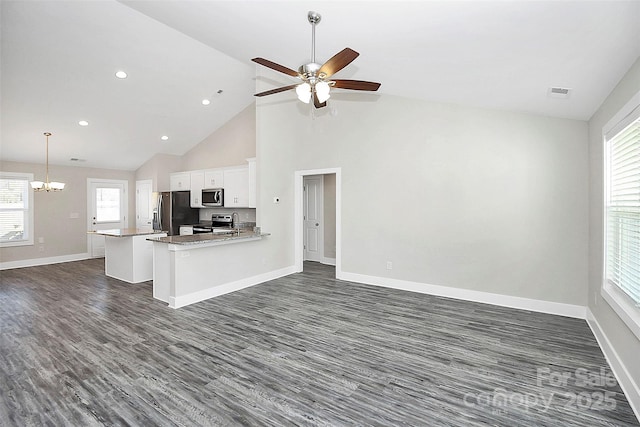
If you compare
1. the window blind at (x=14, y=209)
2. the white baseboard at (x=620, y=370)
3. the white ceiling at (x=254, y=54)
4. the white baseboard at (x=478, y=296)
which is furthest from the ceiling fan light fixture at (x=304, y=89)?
the window blind at (x=14, y=209)

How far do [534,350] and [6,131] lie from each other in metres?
8.64

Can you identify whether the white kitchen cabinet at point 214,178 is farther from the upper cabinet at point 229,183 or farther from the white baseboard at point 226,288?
the white baseboard at point 226,288

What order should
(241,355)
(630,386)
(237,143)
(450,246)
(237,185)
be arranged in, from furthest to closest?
(237,143) < (237,185) < (450,246) < (241,355) < (630,386)

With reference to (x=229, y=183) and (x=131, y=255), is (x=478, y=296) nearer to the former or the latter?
(x=229, y=183)

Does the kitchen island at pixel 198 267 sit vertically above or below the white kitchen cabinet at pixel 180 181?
below

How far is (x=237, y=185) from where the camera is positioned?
265 inches

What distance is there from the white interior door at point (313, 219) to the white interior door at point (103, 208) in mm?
5114

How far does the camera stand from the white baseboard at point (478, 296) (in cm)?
387

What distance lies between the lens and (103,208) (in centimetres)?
825

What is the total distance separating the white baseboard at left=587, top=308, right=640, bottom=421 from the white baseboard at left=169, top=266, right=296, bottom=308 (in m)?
4.42

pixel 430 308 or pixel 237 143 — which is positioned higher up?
pixel 237 143

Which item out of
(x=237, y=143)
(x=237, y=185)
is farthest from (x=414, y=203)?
(x=237, y=143)

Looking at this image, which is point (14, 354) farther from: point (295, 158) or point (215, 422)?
point (295, 158)

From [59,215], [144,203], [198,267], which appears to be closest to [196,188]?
[144,203]
